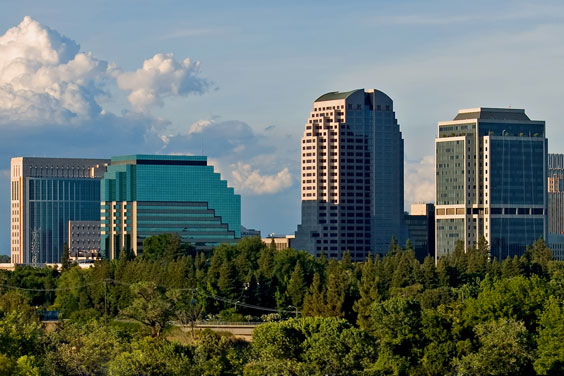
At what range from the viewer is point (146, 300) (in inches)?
5669

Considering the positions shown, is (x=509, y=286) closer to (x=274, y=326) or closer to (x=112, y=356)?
(x=274, y=326)

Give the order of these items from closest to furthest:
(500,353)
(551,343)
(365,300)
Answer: (500,353) < (551,343) < (365,300)

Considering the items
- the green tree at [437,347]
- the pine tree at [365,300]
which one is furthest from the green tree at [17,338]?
the pine tree at [365,300]

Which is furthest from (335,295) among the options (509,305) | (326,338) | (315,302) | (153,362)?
(153,362)

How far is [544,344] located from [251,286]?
61884 mm

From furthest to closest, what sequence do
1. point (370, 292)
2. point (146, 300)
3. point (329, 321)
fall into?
point (370, 292) → point (146, 300) → point (329, 321)

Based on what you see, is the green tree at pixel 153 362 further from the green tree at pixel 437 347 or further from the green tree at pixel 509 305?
the green tree at pixel 509 305

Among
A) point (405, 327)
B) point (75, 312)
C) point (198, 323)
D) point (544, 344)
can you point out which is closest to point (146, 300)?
point (198, 323)

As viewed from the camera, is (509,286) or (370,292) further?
(370,292)

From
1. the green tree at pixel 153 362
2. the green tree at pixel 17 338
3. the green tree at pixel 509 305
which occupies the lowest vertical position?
the green tree at pixel 153 362

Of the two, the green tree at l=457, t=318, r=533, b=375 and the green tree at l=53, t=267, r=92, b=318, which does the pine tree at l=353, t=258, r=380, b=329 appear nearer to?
the green tree at l=457, t=318, r=533, b=375

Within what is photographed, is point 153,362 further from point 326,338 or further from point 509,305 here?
point 509,305

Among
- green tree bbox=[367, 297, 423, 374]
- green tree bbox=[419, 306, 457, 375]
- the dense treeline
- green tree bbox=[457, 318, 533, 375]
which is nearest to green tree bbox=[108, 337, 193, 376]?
the dense treeline

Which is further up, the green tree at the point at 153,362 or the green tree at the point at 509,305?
the green tree at the point at 509,305
